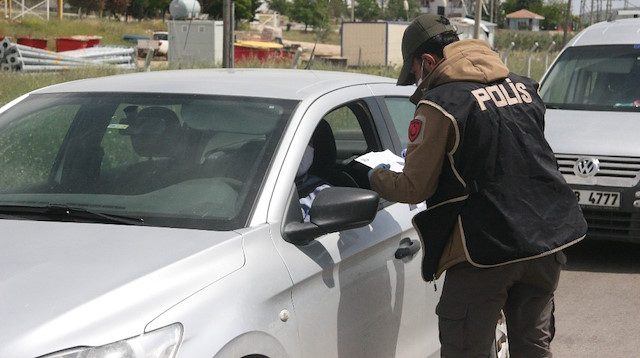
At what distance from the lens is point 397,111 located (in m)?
4.63

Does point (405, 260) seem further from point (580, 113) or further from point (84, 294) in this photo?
point (580, 113)

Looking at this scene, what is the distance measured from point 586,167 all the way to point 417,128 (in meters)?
5.03

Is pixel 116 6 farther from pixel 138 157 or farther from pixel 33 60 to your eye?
pixel 138 157

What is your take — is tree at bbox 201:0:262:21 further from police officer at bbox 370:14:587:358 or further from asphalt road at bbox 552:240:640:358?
police officer at bbox 370:14:587:358

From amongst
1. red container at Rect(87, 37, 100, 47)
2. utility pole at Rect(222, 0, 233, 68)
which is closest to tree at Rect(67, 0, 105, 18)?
red container at Rect(87, 37, 100, 47)

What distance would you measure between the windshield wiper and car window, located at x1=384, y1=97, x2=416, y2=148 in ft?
5.37

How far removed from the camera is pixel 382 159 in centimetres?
411

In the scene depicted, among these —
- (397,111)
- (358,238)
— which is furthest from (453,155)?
(397,111)

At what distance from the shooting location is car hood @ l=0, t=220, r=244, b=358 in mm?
2469

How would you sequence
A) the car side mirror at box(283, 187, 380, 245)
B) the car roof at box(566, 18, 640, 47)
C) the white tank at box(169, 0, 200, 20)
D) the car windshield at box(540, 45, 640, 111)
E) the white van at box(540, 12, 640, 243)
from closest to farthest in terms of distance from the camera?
the car side mirror at box(283, 187, 380, 245)
the white van at box(540, 12, 640, 243)
the car windshield at box(540, 45, 640, 111)
the car roof at box(566, 18, 640, 47)
the white tank at box(169, 0, 200, 20)

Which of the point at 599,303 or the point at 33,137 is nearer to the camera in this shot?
the point at 33,137

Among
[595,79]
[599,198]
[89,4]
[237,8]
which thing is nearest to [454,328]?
[599,198]

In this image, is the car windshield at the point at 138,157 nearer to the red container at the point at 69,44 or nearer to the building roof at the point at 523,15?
the red container at the point at 69,44

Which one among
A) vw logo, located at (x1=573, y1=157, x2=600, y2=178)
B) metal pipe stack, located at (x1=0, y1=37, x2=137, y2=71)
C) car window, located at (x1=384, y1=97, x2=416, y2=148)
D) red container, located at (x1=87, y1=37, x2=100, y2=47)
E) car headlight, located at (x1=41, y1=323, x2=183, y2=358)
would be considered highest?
car window, located at (x1=384, y1=97, x2=416, y2=148)
